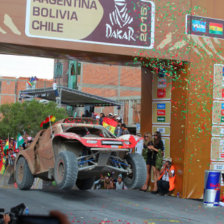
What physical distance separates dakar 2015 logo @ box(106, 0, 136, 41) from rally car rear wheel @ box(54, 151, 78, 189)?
3871mm

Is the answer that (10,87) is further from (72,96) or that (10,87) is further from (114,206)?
(114,206)

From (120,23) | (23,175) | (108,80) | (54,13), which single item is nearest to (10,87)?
(108,80)

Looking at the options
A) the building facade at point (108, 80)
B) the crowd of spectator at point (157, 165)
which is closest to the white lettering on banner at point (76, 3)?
the crowd of spectator at point (157, 165)

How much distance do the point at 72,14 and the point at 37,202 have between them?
16.8 ft

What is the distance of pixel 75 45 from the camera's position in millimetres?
12445

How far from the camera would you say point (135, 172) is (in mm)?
11352

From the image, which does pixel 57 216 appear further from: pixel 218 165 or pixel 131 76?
pixel 131 76

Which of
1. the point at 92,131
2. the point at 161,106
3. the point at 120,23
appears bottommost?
the point at 92,131

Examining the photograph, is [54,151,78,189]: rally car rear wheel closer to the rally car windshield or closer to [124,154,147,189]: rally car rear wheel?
the rally car windshield

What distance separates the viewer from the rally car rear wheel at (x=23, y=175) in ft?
41.3

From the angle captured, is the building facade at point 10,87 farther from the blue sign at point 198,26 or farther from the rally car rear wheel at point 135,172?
the rally car rear wheel at point 135,172

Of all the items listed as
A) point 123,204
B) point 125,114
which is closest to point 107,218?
point 123,204

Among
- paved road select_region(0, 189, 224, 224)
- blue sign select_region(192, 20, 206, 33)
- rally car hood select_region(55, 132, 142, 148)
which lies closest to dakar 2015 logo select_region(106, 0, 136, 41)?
blue sign select_region(192, 20, 206, 33)

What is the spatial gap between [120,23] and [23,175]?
16.4ft
